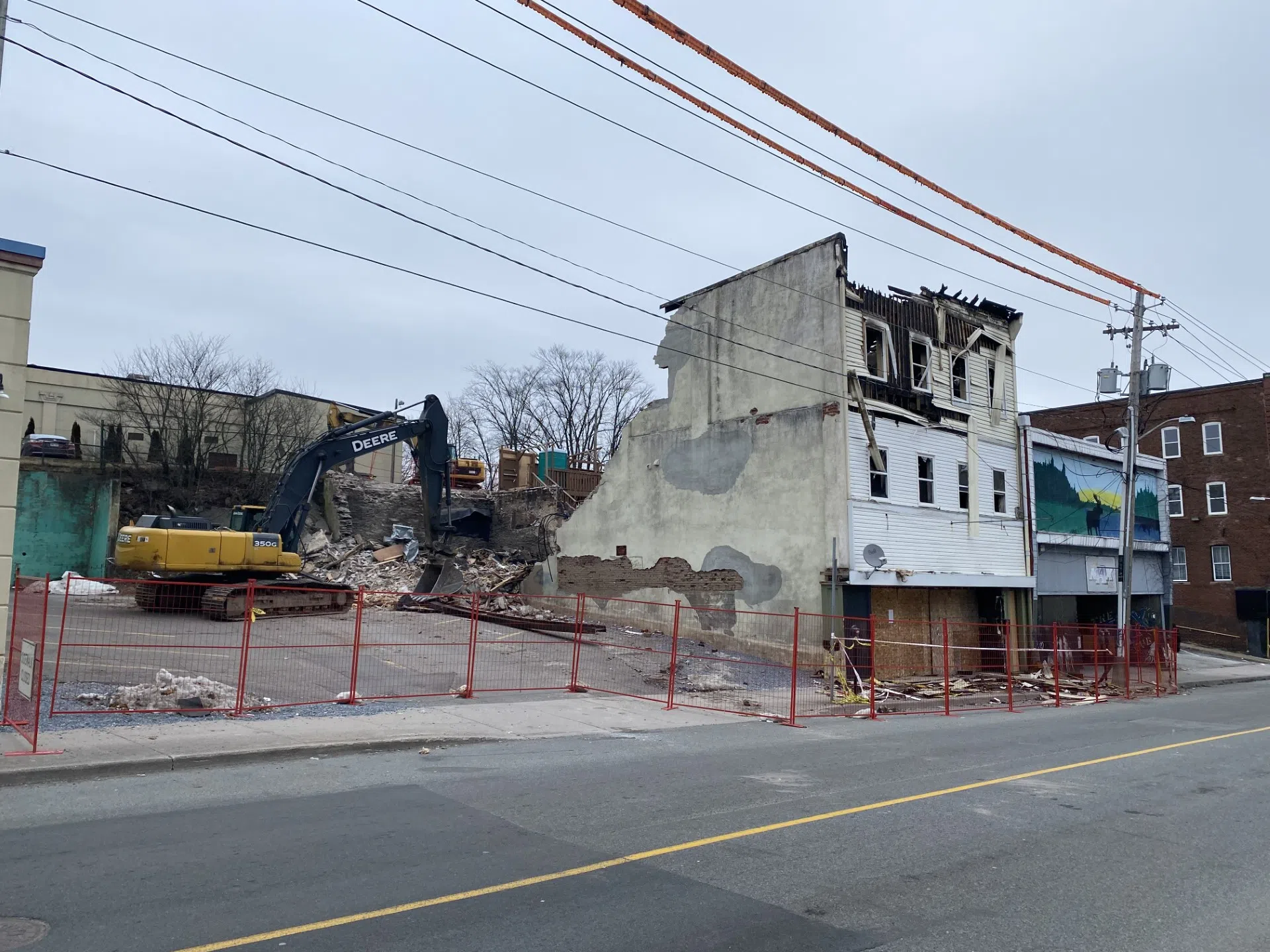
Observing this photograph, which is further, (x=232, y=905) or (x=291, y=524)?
(x=291, y=524)

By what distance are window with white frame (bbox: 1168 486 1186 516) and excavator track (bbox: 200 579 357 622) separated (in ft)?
134

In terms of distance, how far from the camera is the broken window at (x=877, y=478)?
2505cm

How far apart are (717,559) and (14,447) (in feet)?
60.5

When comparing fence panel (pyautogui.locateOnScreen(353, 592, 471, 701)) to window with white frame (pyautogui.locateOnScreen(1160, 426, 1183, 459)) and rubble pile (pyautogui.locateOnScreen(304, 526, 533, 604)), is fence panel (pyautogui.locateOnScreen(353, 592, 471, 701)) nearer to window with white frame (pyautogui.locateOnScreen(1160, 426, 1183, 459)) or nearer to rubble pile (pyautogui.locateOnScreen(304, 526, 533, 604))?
rubble pile (pyautogui.locateOnScreen(304, 526, 533, 604))

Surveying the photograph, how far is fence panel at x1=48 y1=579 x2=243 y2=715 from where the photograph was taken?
12594 mm

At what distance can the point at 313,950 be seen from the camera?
4.89 metres

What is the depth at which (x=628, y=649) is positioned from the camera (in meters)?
22.6

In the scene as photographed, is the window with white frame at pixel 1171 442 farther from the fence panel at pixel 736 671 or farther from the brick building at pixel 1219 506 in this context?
the fence panel at pixel 736 671

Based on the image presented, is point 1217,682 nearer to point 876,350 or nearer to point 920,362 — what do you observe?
point 920,362

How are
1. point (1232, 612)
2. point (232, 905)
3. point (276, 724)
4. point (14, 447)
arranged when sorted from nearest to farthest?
point (232, 905)
point (14, 447)
point (276, 724)
point (1232, 612)

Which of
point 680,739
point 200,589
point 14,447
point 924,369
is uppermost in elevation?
point 924,369

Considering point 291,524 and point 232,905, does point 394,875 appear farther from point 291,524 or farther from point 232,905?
point 291,524

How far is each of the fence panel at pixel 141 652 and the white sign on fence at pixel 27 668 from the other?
0.65 m

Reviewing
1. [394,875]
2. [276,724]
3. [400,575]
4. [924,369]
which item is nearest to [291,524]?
[400,575]
